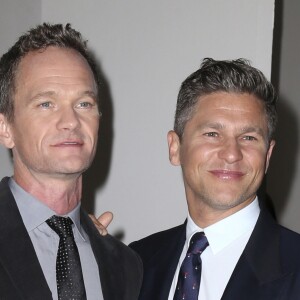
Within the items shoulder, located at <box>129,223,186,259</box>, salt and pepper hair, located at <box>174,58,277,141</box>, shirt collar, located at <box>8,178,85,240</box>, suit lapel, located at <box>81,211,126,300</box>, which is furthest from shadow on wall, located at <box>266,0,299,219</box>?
shirt collar, located at <box>8,178,85,240</box>

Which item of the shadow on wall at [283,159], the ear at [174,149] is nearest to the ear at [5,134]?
the ear at [174,149]

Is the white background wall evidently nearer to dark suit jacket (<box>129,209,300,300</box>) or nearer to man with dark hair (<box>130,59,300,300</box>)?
man with dark hair (<box>130,59,300,300</box>)

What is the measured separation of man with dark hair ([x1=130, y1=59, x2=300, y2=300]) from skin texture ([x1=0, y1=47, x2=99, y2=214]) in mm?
374

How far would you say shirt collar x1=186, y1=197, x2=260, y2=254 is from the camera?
198 cm

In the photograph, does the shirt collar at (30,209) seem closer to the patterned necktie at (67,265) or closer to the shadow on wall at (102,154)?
the patterned necktie at (67,265)

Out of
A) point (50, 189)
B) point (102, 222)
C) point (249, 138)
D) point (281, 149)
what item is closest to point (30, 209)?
point (50, 189)

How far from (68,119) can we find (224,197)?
0.57 m

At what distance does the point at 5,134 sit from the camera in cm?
193

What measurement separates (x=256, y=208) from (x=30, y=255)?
0.80 metres

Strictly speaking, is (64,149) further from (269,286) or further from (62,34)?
(269,286)

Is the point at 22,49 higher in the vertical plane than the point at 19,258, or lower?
higher

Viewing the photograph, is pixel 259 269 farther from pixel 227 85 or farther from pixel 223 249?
pixel 227 85

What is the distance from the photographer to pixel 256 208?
206cm

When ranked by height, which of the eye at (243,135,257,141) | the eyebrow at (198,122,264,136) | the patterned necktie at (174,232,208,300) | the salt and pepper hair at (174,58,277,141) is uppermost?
the salt and pepper hair at (174,58,277,141)
